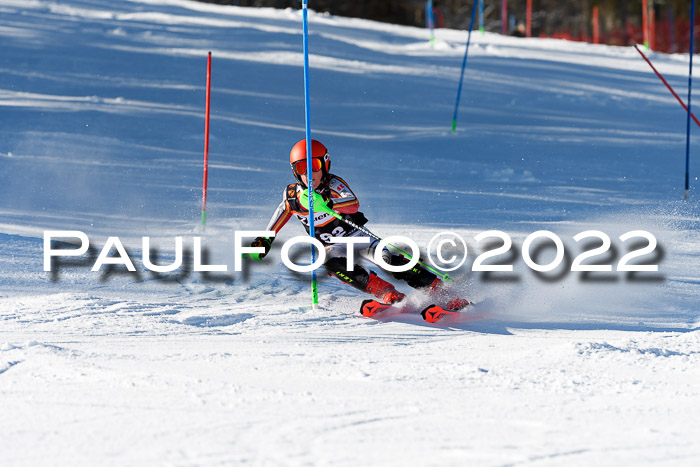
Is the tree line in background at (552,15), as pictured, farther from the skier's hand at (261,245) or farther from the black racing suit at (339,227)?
the skier's hand at (261,245)

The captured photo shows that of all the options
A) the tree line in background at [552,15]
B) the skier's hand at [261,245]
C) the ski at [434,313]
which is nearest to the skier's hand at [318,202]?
the skier's hand at [261,245]

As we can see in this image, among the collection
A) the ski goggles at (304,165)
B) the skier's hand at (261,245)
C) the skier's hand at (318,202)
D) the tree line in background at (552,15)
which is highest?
the tree line in background at (552,15)

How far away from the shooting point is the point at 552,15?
45719mm

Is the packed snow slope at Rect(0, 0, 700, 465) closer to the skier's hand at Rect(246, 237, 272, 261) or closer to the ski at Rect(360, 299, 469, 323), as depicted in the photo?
the ski at Rect(360, 299, 469, 323)

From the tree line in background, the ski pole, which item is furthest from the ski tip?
the tree line in background

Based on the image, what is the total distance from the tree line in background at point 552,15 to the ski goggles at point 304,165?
2962 cm

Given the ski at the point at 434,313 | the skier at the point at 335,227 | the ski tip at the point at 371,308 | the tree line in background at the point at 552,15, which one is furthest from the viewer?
the tree line in background at the point at 552,15

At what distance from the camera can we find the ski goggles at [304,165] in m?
6.29

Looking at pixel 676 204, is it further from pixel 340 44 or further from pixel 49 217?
pixel 340 44

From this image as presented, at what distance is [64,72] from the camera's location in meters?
16.0

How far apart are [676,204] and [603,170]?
241cm

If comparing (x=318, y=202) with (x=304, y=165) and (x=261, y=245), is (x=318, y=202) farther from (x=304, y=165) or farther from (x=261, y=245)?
(x=261, y=245)

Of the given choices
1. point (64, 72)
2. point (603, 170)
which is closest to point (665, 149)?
point (603, 170)

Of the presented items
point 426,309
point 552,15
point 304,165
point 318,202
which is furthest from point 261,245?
point 552,15
